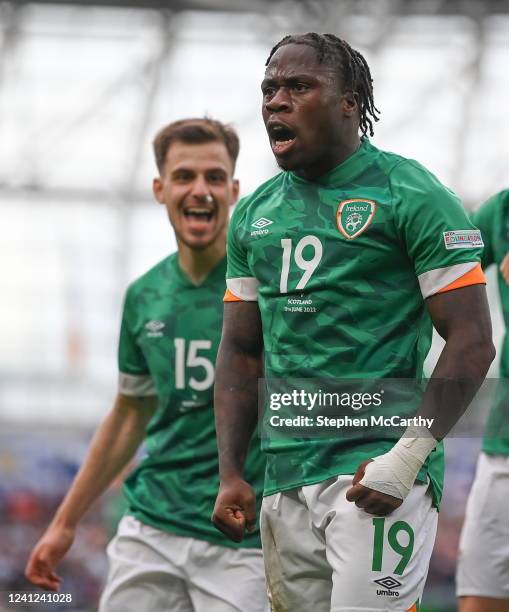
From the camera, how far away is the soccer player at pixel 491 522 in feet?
15.7

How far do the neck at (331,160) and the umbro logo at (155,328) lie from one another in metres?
1.35

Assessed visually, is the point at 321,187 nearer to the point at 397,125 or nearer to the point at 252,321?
the point at 252,321

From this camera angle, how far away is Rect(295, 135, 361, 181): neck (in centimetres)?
359

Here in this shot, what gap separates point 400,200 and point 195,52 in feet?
61.9

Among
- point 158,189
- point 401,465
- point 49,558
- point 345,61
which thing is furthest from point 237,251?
point 49,558

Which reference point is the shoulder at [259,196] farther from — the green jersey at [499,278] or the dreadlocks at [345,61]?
the green jersey at [499,278]

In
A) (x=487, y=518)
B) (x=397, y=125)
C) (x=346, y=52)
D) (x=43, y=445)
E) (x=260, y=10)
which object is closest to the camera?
(x=346, y=52)

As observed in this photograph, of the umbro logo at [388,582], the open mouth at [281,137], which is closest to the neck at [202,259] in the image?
the open mouth at [281,137]

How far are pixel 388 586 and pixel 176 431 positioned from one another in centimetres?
157

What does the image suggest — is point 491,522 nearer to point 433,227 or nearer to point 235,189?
point 235,189

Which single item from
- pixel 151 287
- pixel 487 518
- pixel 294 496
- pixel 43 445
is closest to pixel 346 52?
pixel 294 496

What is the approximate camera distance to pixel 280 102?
352 centimetres

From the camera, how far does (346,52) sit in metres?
3.65

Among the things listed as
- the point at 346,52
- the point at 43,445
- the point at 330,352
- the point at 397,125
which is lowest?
the point at 43,445
